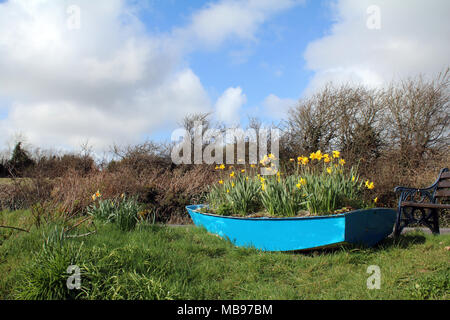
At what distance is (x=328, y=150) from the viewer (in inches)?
486

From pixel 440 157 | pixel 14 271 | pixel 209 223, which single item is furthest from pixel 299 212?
pixel 440 157

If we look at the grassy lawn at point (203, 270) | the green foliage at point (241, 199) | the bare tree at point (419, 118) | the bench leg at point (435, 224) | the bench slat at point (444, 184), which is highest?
the bare tree at point (419, 118)

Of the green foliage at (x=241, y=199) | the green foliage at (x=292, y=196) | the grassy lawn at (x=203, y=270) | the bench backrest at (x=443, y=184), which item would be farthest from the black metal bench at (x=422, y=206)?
the green foliage at (x=241, y=199)

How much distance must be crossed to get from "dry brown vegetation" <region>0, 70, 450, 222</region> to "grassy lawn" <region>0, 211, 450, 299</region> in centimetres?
350

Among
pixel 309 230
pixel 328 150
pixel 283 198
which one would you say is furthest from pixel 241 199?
pixel 328 150

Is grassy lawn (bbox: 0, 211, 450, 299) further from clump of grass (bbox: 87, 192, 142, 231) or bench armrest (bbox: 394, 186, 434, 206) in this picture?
bench armrest (bbox: 394, 186, 434, 206)

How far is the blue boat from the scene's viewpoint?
4039 millimetres

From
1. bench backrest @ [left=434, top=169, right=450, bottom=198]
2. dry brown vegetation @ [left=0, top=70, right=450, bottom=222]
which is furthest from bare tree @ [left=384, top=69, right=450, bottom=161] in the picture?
bench backrest @ [left=434, top=169, right=450, bottom=198]

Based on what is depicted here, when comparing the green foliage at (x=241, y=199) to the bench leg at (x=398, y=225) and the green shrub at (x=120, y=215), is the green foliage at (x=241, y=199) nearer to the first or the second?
the green shrub at (x=120, y=215)

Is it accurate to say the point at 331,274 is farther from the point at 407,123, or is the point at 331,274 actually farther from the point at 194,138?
the point at 194,138

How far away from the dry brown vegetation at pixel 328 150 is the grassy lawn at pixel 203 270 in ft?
11.5

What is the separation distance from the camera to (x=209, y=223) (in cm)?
527

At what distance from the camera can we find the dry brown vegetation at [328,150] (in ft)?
26.8
